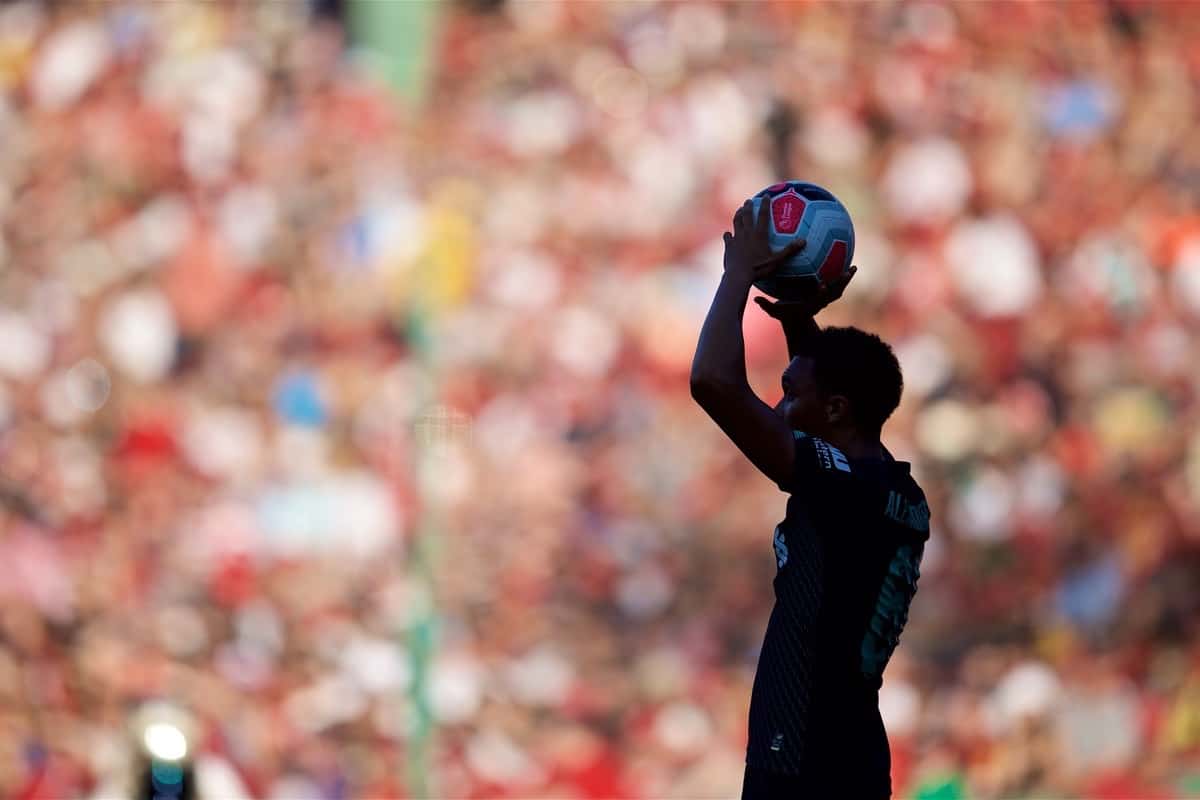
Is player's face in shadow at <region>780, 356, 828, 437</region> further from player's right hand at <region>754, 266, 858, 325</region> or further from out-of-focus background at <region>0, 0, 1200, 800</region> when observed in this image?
out-of-focus background at <region>0, 0, 1200, 800</region>

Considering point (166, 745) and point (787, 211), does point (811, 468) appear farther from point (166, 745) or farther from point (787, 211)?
point (166, 745)

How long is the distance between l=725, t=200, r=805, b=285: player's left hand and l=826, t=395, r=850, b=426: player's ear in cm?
29

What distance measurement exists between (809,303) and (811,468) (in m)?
0.47

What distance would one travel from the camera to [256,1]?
24.8ft

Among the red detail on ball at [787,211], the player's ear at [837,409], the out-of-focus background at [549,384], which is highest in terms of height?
the out-of-focus background at [549,384]

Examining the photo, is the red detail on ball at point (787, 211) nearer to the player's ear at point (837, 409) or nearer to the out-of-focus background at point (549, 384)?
the player's ear at point (837, 409)

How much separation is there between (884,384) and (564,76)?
4.51 m

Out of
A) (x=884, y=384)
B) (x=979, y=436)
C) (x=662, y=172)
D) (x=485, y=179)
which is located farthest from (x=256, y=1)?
(x=884, y=384)

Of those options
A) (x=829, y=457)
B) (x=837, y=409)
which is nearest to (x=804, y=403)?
(x=837, y=409)

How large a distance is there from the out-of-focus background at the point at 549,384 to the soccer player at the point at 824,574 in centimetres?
386

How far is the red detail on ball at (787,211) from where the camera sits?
10.8 ft

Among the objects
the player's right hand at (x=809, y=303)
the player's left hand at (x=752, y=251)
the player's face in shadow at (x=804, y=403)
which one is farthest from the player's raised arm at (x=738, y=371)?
the player's right hand at (x=809, y=303)

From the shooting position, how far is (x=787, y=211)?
11.0 feet

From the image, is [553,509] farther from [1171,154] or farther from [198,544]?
[1171,154]
